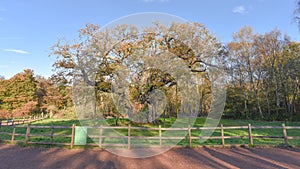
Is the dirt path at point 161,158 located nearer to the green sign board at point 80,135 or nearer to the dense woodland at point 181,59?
the green sign board at point 80,135

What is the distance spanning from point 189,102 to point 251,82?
11.0 m

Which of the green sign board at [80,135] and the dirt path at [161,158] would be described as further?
the green sign board at [80,135]

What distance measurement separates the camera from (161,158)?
15.9 ft

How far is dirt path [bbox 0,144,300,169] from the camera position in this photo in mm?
4215

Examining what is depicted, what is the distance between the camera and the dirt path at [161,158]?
4215 millimetres

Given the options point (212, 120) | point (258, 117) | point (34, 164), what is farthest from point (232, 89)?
point (34, 164)

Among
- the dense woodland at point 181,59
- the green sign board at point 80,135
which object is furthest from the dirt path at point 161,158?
the dense woodland at point 181,59

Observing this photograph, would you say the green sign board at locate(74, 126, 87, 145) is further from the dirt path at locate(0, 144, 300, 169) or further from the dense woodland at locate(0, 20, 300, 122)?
the dense woodland at locate(0, 20, 300, 122)

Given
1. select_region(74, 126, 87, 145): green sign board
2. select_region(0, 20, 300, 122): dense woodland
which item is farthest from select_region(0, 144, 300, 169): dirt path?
select_region(0, 20, 300, 122): dense woodland

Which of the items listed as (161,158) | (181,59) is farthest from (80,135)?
(181,59)

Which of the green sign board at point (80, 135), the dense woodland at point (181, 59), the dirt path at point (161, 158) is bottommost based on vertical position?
the dirt path at point (161, 158)

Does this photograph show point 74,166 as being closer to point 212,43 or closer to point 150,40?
point 150,40

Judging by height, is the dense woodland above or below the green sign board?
above

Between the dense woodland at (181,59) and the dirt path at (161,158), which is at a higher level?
the dense woodland at (181,59)
